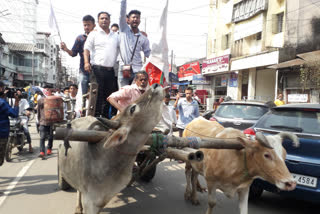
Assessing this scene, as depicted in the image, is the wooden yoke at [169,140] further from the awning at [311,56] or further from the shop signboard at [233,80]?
the shop signboard at [233,80]

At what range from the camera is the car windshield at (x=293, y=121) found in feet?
12.6

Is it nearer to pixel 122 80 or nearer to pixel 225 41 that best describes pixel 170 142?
pixel 122 80

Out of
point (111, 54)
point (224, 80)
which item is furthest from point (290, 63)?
point (111, 54)

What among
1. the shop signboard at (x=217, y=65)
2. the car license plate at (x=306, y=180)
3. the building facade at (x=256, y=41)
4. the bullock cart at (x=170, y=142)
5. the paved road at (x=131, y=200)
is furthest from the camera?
the shop signboard at (x=217, y=65)

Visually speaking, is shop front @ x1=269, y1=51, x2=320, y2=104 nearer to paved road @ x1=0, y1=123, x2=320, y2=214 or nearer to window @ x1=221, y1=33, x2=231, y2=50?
window @ x1=221, y1=33, x2=231, y2=50

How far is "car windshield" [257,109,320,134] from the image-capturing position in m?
3.84

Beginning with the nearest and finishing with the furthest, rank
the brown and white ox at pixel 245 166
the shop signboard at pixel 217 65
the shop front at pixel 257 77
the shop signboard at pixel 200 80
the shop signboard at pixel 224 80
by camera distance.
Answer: the brown and white ox at pixel 245 166, the shop front at pixel 257 77, the shop signboard at pixel 217 65, the shop signboard at pixel 224 80, the shop signboard at pixel 200 80

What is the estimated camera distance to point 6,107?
191 inches

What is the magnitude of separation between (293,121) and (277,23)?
15541 mm

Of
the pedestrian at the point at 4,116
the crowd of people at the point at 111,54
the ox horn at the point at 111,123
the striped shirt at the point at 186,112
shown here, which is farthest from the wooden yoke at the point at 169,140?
the striped shirt at the point at 186,112

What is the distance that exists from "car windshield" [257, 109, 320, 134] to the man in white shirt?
2.78 m

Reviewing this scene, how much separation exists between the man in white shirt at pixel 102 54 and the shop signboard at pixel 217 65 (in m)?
16.9

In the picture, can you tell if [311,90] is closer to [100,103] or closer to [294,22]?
[294,22]

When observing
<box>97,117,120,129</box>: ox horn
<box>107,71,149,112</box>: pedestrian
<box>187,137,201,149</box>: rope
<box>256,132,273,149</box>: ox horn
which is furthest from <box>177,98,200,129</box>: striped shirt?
<box>97,117,120,129</box>: ox horn
